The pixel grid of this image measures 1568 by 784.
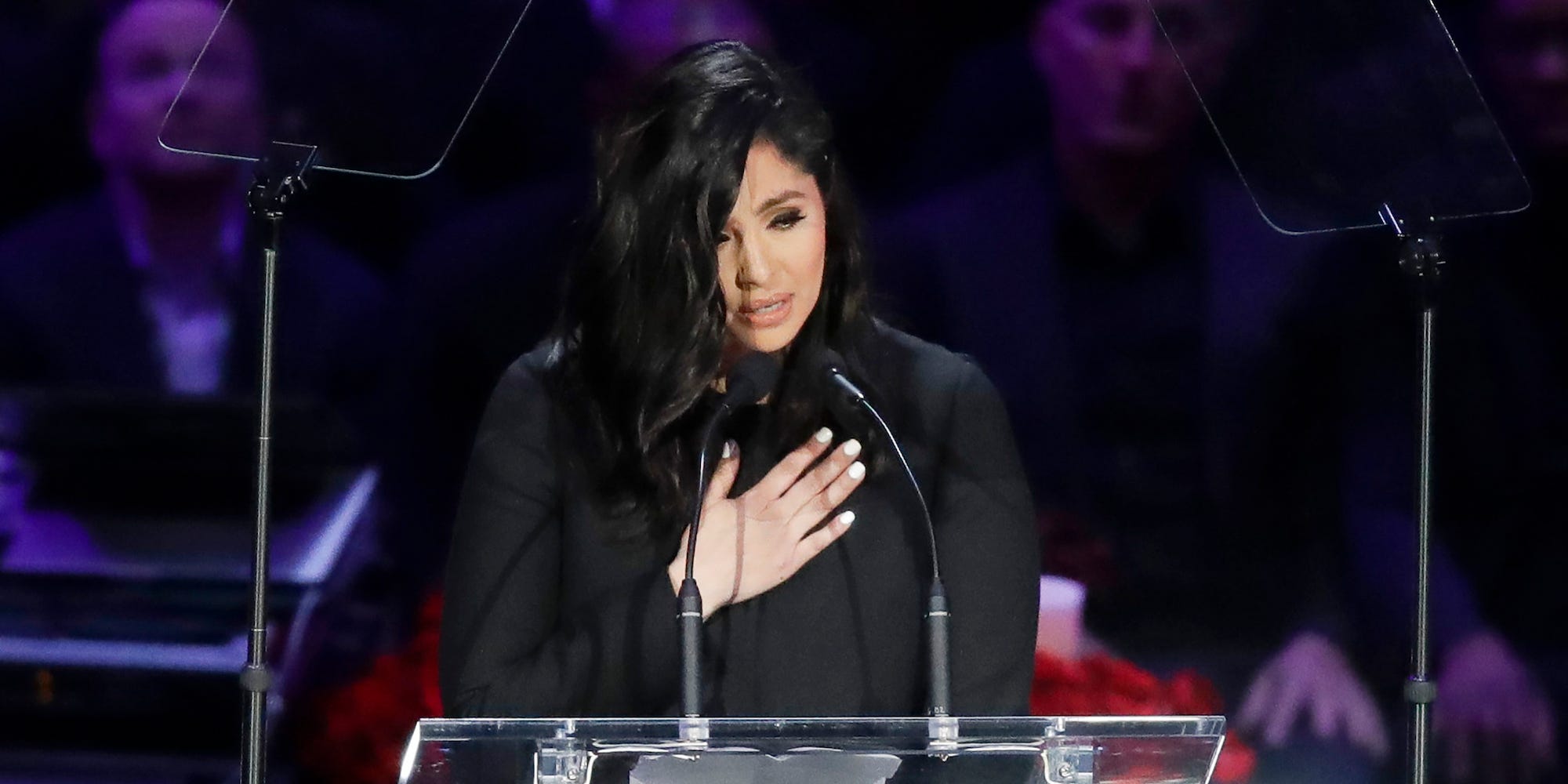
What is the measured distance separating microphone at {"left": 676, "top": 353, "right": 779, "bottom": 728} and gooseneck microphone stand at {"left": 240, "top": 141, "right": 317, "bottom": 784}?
1.75 ft

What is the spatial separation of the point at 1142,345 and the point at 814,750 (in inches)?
78.9

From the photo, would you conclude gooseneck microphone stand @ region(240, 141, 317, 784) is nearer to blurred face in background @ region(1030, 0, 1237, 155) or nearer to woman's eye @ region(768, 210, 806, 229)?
woman's eye @ region(768, 210, 806, 229)

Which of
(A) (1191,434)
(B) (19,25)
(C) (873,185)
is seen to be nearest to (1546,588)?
(A) (1191,434)

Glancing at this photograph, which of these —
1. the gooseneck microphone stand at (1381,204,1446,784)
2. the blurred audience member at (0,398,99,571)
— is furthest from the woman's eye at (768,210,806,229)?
the blurred audience member at (0,398,99,571)

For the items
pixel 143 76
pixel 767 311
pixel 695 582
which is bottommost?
pixel 695 582

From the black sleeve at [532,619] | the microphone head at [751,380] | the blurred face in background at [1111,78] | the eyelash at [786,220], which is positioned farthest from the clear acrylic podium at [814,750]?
the blurred face in background at [1111,78]

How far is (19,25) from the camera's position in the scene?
3.31m

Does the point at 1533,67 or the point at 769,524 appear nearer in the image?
the point at 769,524

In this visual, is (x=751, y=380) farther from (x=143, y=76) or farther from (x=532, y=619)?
(x=143, y=76)

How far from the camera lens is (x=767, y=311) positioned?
2238 mm

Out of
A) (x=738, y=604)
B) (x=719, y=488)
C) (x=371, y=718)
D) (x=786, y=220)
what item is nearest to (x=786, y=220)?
(x=786, y=220)

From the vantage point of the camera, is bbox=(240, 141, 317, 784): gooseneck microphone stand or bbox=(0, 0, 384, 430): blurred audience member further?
bbox=(0, 0, 384, 430): blurred audience member

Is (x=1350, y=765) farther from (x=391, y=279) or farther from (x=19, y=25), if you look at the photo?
(x=19, y=25)

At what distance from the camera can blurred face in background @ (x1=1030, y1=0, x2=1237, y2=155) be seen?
3453 mm
